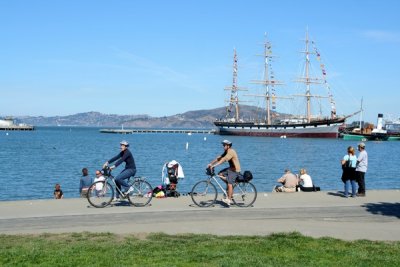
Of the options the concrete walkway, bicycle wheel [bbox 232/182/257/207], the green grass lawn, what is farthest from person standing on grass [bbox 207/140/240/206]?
the green grass lawn

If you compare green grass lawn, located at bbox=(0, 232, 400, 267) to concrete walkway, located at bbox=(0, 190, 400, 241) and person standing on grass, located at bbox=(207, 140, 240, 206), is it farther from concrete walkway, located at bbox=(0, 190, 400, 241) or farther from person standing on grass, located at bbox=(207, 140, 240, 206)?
person standing on grass, located at bbox=(207, 140, 240, 206)

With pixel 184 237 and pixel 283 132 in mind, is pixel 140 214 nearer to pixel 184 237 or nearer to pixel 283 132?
pixel 184 237


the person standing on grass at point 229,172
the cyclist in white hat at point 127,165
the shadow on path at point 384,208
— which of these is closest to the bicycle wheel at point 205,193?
the person standing on grass at point 229,172

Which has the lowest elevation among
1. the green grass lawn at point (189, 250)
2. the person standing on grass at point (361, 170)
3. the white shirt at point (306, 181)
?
the green grass lawn at point (189, 250)

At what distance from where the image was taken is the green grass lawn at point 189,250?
8148 millimetres

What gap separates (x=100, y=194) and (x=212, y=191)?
2.94 metres

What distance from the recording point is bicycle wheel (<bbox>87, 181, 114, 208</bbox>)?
47.4 ft

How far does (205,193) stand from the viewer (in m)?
15.1

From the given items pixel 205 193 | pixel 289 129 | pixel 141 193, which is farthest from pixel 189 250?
pixel 289 129

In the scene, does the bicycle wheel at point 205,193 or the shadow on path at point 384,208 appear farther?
the bicycle wheel at point 205,193

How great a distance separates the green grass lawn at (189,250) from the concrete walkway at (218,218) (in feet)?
3.07

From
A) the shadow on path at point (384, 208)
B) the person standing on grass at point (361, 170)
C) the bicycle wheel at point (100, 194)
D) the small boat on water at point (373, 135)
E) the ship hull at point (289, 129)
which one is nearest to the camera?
the shadow on path at point (384, 208)

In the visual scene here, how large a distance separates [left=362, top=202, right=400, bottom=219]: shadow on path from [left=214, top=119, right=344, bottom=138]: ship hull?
121374 mm

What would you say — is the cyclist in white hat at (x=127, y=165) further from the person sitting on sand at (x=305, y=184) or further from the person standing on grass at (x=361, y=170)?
the person sitting on sand at (x=305, y=184)
